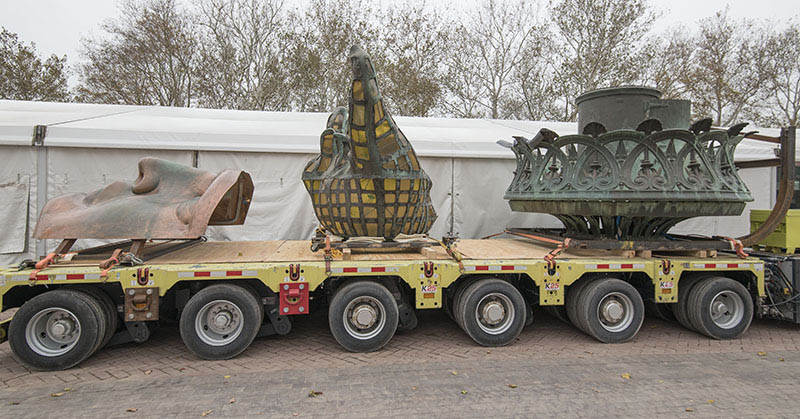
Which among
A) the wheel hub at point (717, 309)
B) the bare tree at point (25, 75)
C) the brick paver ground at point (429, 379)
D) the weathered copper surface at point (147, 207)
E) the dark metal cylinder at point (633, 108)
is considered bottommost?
the brick paver ground at point (429, 379)

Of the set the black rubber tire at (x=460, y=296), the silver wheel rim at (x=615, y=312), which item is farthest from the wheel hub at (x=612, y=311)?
the black rubber tire at (x=460, y=296)

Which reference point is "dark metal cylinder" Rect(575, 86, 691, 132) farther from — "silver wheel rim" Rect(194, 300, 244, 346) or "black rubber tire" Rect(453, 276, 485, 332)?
"silver wheel rim" Rect(194, 300, 244, 346)

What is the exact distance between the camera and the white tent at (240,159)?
7449 mm

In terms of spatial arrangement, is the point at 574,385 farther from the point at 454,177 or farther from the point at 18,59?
the point at 18,59

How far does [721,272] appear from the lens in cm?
597

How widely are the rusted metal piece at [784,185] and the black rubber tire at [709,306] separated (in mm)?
790

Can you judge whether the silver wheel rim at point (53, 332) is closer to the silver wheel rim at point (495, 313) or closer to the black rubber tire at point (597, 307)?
the silver wheel rim at point (495, 313)

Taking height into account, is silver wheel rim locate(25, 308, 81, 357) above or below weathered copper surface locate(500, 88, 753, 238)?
below

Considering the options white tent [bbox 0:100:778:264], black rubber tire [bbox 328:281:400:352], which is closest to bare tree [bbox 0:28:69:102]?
white tent [bbox 0:100:778:264]

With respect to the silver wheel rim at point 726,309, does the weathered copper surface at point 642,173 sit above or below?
above

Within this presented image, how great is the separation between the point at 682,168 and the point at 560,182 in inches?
56.4

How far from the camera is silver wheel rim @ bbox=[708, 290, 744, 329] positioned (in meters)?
5.67

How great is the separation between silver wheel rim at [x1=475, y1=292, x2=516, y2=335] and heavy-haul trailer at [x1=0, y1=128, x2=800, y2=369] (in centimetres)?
1

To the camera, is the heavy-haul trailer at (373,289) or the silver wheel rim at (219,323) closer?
the heavy-haul trailer at (373,289)
